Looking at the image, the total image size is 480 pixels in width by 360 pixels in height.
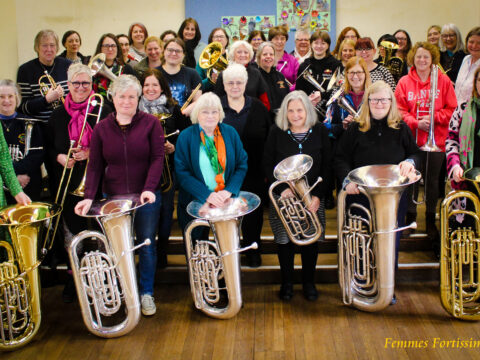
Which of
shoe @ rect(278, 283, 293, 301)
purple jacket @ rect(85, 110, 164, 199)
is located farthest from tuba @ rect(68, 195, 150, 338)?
shoe @ rect(278, 283, 293, 301)

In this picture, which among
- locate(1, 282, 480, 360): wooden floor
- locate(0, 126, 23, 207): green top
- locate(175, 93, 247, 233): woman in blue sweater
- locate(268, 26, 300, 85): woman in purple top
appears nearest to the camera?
locate(1, 282, 480, 360): wooden floor

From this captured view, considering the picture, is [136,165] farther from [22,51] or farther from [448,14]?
[448,14]

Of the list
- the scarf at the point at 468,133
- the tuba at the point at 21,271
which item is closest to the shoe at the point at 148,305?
the tuba at the point at 21,271

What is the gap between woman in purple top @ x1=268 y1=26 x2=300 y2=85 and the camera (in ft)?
14.2

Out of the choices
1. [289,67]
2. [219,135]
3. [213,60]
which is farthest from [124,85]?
[289,67]

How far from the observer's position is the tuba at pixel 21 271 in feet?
8.84

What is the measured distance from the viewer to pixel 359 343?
2.68 metres

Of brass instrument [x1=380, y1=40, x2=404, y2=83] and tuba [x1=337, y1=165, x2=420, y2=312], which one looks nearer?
tuba [x1=337, y1=165, x2=420, y2=312]

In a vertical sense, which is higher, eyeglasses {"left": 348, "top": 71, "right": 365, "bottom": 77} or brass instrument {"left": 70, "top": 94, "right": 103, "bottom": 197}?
eyeglasses {"left": 348, "top": 71, "right": 365, "bottom": 77}

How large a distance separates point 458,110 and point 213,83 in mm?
1774

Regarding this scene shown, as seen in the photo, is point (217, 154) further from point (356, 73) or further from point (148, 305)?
point (356, 73)

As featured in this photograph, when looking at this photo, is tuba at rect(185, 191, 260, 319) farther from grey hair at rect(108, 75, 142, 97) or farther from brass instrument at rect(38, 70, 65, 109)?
brass instrument at rect(38, 70, 65, 109)

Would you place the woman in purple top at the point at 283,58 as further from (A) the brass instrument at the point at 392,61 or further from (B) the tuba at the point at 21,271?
(B) the tuba at the point at 21,271

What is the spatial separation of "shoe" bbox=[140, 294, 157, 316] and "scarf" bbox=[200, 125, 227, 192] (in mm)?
761
